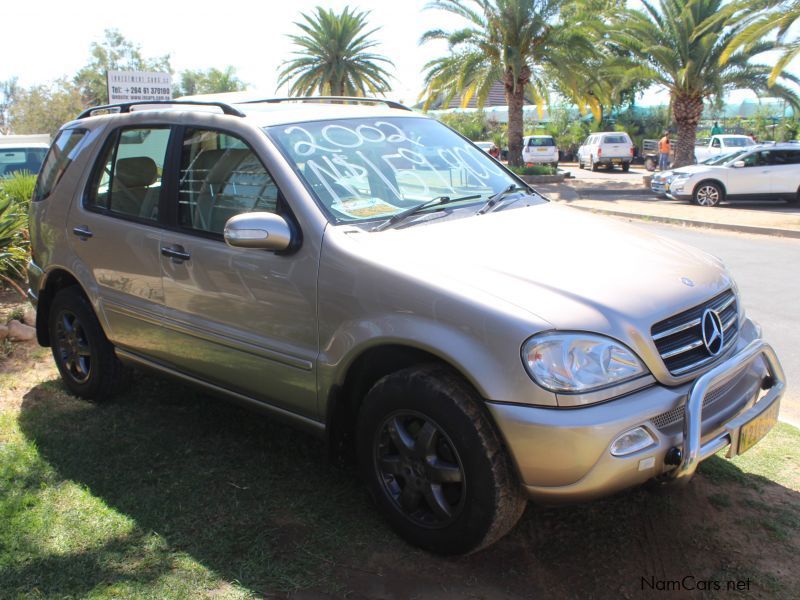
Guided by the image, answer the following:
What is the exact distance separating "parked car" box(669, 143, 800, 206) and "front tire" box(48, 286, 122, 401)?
16.9m

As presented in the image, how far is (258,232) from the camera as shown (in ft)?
10.5

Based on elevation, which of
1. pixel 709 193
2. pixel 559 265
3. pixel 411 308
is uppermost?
pixel 559 265

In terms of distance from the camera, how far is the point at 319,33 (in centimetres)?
3144

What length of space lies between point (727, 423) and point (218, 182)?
2.63m

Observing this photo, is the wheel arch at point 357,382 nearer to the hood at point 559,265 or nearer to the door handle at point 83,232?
the hood at point 559,265

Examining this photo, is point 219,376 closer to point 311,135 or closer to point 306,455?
point 306,455

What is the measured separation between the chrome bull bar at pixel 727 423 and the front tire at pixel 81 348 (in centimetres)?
349

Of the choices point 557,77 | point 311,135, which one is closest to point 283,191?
point 311,135

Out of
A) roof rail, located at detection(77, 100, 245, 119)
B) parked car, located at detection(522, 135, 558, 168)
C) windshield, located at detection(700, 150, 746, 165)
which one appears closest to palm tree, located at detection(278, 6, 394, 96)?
parked car, located at detection(522, 135, 558, 168)

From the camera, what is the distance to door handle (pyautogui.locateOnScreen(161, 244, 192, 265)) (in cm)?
379

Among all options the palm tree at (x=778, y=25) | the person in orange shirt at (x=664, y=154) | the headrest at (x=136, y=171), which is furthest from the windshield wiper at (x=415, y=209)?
the person in orange shirt at (x=664, y=154)

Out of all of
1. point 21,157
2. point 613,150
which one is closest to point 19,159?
point 21,157

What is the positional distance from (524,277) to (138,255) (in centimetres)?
230

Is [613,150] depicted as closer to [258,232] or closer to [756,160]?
[756,160]
